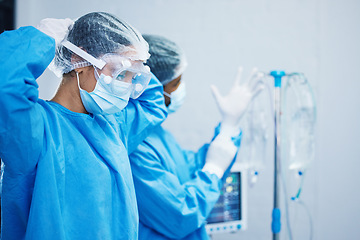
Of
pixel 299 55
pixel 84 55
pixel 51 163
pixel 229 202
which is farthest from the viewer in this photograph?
pixel 299 55

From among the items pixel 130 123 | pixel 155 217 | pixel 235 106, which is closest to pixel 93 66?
pixel 130 123

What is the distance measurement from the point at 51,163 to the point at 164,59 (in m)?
0.71

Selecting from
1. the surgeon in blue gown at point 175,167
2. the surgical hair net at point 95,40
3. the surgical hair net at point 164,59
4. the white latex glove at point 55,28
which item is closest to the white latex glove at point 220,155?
the surgeon in blue gown at point 175,167

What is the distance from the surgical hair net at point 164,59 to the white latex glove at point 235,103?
28 cm

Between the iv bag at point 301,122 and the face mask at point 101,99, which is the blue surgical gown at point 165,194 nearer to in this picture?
the face mask at point 101,99

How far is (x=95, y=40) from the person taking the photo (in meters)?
0.91

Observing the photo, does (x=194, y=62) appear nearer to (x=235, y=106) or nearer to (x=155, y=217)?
(x=235, y=106)

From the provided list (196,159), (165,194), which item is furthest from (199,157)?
(165,194)

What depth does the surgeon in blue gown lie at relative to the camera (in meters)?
1.16

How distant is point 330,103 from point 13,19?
6.74ft

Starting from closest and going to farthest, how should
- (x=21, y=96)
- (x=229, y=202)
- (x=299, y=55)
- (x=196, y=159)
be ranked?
(x=21, y=96), (x=196, y=159), (x=229, y=202), (x=299, y=55)

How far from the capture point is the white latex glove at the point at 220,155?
4.63 ft

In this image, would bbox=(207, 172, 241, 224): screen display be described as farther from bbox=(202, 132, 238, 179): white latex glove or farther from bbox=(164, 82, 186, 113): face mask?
bbox=(164, 82, 186, 113): face mask

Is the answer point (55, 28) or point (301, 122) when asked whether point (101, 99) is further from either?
point (301, 122)
